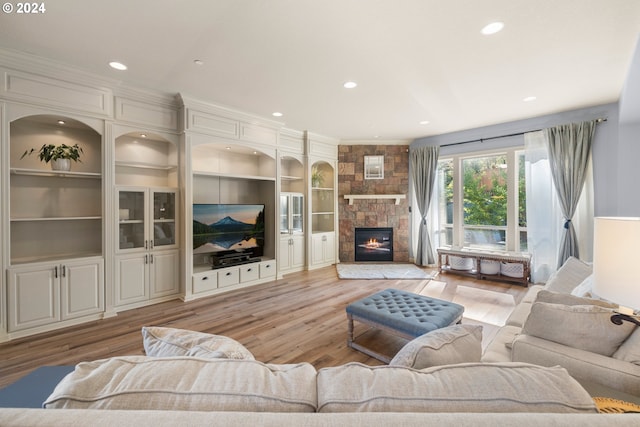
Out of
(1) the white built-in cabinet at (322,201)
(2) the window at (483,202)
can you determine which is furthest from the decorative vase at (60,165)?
(2) the window at (483,202)

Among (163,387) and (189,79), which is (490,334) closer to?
(163,387)

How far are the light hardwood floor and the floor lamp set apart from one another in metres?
1.69

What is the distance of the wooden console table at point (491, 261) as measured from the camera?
4.42 meters

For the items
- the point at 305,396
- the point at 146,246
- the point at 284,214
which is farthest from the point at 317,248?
the point at 305,396

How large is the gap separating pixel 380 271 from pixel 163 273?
3.71 metres

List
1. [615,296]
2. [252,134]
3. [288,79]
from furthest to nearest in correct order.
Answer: [252,134]
[288,79]
[615,296]

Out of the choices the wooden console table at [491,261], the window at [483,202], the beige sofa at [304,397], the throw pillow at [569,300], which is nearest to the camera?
the beige sofa at [304,397]

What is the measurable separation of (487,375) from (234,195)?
15.0 feet

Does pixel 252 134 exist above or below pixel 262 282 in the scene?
above

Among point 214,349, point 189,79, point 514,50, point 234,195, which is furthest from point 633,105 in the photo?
point 234,195

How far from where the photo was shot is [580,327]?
136 centimetres

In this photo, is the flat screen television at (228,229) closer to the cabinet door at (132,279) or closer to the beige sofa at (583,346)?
the cabinet door at (132,279)

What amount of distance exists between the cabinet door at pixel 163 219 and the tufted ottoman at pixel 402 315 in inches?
107

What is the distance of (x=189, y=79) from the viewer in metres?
3.09
